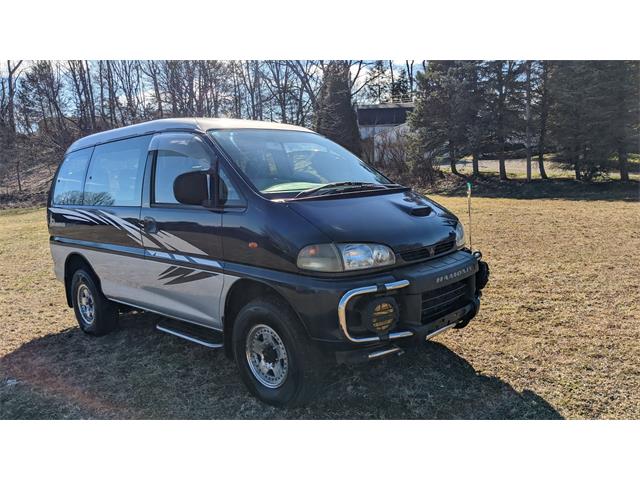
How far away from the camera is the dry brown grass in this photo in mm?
3523

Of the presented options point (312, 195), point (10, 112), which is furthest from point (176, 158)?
point (10, 112)

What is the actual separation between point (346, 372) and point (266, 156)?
1985 millimetres

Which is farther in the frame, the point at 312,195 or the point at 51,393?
the point at 51,393

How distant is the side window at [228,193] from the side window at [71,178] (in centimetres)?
257

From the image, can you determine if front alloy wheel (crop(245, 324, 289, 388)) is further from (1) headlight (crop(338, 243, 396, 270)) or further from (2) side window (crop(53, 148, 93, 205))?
(2) side window (crop(53, 148, 93, 205))

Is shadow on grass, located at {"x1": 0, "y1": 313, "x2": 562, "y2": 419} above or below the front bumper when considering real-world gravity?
below

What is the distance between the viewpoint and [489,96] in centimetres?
2452

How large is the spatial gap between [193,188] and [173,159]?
61 cm

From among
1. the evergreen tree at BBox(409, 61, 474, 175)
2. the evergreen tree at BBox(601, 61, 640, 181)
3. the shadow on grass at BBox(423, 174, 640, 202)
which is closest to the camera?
the shadow on grass at BBox(423, 174, 640, 202)

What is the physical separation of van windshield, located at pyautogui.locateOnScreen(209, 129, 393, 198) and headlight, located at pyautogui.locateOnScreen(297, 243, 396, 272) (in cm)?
59

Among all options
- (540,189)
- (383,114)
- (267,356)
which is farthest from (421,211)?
(383,114)

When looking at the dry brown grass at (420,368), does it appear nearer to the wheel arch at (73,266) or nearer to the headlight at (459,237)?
the wheel arch at (73,266)

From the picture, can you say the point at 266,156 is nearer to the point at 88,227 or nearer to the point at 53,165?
the point at 88,227

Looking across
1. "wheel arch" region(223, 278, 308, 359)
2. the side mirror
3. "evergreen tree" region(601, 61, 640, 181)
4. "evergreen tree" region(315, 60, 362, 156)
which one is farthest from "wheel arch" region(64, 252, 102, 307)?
"evergreen tree" region(315, 60, 362, 156)
